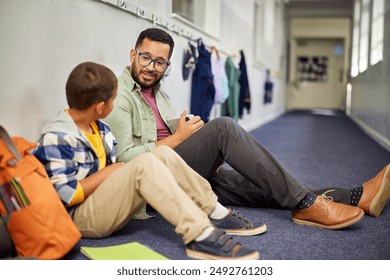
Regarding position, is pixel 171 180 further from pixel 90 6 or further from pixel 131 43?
pixel 131 43

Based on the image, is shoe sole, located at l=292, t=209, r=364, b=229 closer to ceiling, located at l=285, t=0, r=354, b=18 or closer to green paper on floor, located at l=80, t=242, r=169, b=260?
green paper on floor, located at l=80, t=242, r=169, b=260

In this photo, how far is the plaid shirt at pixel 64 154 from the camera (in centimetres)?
148

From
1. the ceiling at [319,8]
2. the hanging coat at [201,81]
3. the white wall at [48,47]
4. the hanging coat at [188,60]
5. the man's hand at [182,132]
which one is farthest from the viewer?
the ceiling at [319,8]

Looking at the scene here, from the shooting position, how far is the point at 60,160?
4.87 ft

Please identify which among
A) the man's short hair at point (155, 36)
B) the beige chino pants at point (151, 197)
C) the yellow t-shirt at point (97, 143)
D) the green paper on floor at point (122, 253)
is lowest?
the green paper on floor at point (122, 253)

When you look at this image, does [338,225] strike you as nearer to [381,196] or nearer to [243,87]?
[381,196]

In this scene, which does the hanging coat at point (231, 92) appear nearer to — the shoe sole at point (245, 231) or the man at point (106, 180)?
the shoe sole at point (245, 231)

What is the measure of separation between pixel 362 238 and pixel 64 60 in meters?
1.34

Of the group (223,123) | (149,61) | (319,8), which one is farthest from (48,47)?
(319,8)

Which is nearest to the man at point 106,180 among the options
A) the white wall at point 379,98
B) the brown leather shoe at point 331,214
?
the brown leather shoe at point 331,214

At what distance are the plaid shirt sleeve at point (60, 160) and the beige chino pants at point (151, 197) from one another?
0.08 m

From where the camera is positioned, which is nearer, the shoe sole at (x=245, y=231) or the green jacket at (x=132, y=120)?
the shoe sole at (x=245, y=231)
